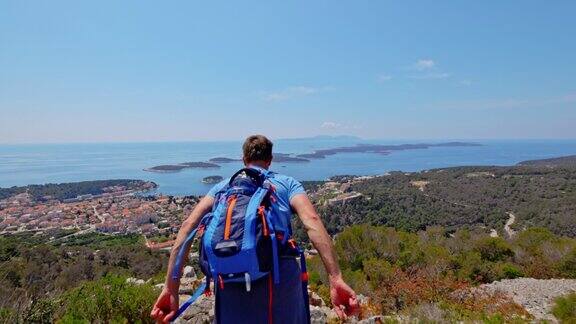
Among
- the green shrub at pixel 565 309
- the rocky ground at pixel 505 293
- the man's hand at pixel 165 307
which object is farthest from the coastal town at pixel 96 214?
the man's hand at pixel 165 307

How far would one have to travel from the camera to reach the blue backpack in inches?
57.2

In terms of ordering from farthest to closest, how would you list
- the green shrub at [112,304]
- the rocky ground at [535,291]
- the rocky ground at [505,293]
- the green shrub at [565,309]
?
1. the rocky ground at [535,291]
2. the green shrub at [565,309]
3. the rocky ground at [505,293]
4. the green shrub at [112,304]

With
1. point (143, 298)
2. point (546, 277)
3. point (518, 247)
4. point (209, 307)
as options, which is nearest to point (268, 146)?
point (209, 307)

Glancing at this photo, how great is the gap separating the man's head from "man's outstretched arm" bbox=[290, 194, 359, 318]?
37cm

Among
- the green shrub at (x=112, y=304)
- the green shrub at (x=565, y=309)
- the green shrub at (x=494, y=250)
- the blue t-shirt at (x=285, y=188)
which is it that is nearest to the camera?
the blue t-shirt at (x=285, y=188)

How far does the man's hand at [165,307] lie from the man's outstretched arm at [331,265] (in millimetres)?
723

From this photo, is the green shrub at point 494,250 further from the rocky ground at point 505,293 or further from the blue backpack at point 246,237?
the blue backpack at point 246,237

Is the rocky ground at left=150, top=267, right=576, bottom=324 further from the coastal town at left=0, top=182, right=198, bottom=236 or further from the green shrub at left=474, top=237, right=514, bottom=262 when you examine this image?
the coastal town at left=0, top=182, right=198, bottom=236

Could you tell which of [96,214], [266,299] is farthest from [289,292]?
[96,214]

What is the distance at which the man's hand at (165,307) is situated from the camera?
67.9 inches

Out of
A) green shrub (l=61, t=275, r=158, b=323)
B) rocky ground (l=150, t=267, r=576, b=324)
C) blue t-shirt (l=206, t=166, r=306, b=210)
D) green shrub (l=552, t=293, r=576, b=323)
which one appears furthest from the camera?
green shrub (l=552, t=293, r=576, b=323)

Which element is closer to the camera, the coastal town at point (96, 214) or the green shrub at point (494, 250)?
the green shrub at point (494, 250)

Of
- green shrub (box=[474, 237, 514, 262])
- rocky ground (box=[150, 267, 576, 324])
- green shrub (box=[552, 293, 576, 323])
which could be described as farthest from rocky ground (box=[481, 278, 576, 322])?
green shrub (box=[474, 237, 514, 262])

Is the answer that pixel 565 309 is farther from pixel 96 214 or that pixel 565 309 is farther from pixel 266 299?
pixel 96 214
